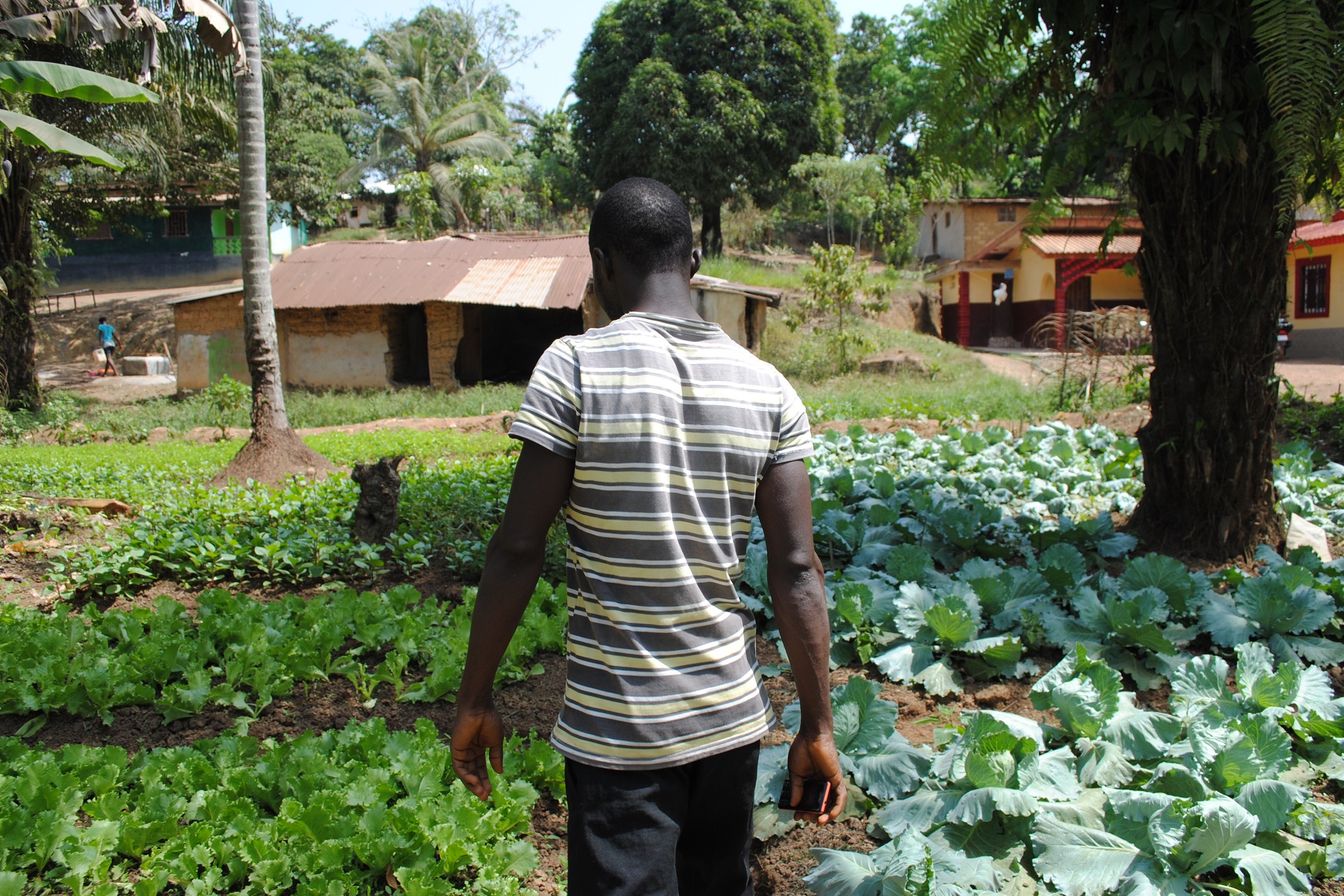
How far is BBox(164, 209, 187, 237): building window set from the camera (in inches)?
1180

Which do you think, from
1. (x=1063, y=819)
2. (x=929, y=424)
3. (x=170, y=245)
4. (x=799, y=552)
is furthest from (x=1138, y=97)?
(x=170, y=245)

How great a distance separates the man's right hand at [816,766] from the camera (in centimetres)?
184

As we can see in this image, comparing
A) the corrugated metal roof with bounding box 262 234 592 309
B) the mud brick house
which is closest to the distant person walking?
the mud brick house

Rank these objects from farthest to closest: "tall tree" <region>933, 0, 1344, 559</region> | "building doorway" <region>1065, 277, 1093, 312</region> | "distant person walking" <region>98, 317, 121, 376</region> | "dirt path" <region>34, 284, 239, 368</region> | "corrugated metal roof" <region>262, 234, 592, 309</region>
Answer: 1. "dirt path" <region>34, 284, 239, 368</region>
2. "building doorway" <region>1065, 277, 1093, 312</region>
3. "distant person walking" <region>98, 317, 121, 376</region>
4. "corrugated metal roof" <region>262, 234, 592, 309</region>
5. "tall tree" <region>933, 0, 1344, 559</region>

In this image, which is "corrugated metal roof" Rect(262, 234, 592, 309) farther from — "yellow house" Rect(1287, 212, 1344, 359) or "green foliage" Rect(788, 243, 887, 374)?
"yellow house" Rect(1287, 212, 1344, 359)

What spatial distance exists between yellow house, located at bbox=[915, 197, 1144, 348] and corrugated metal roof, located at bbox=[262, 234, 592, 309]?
32.9 feet

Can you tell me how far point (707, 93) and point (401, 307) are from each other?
1141 cm

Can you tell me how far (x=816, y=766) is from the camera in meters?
1.86

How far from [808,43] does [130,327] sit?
21846 millimetres

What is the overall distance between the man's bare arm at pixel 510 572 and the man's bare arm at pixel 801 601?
1.40 feet

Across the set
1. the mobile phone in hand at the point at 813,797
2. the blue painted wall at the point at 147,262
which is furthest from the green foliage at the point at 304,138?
the mobile phone in hand at the point at 813,797

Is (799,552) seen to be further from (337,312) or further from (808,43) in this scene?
(808,43)

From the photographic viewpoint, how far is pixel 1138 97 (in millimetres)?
4531

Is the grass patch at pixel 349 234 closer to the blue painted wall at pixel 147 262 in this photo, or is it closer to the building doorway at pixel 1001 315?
the blue painted wall at pixel 147 262
